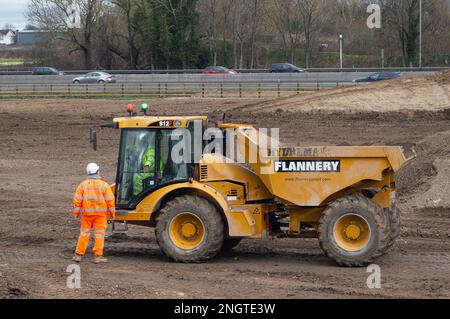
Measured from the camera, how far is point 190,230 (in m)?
12.7

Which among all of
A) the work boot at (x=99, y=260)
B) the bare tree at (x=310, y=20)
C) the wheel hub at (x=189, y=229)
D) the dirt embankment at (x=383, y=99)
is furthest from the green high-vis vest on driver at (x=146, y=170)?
the bare tree at (x=310, y=20)

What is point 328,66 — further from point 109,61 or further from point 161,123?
point 161,123

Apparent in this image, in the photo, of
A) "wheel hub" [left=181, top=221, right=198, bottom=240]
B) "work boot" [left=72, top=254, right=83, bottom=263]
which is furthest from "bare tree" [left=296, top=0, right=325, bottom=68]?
"work boot" [left=72, top=254, right=83, bottom=263]

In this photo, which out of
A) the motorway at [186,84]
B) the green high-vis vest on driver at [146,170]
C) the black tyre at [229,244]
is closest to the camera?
the green high-vis vest on driver at [146,170]

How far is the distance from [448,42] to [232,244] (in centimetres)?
5505

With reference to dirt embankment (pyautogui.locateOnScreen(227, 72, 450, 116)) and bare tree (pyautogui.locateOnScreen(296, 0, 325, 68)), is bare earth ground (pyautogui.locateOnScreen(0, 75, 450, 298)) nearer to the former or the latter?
dirt embankment (pyautogui.locateOnScreen(227, 72, 450, 116))

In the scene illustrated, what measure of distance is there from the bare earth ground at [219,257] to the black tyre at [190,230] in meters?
0.22

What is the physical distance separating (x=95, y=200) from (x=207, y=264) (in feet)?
6.48

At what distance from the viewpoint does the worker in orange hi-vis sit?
12508 millimetres

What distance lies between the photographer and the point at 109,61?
74562 mm

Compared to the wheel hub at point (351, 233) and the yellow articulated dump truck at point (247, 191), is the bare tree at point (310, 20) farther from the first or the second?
the wheel hub at point (351, 233)

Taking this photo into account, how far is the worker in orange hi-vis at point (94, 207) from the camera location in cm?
1251

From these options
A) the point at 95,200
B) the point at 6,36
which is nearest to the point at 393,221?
the point at 95,200

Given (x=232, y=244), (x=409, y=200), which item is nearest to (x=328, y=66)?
(x=409, y=200)
